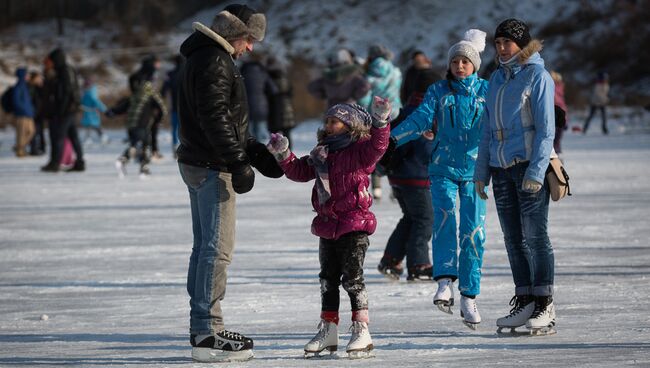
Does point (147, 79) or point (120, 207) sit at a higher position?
point (147, 79)

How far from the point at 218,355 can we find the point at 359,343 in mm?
681

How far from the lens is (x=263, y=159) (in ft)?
21.7

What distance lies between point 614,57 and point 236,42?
4116 cm

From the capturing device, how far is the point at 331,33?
5578cm

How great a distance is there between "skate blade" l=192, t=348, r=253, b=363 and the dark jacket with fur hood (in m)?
0.88

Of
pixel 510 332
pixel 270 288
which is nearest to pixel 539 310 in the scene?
pixel 510 332

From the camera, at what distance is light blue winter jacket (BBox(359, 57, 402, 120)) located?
14.5 meters

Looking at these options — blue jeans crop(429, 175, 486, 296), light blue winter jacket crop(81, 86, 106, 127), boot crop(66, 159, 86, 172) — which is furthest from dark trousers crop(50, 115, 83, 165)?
blue jeans crop(429, 175, 486, 296)

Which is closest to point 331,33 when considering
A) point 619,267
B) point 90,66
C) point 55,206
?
point 90,66

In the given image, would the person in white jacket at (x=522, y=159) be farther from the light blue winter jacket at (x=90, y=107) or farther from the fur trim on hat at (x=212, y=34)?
the light blue winter jacket at (x=90, y=107)

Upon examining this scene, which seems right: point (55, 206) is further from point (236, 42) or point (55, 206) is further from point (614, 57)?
point (614, 57)

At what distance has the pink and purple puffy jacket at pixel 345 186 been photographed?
653cm

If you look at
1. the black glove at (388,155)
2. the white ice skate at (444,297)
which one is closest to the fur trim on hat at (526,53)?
the black glove at (388,155)

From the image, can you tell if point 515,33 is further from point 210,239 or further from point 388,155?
point 210,239
